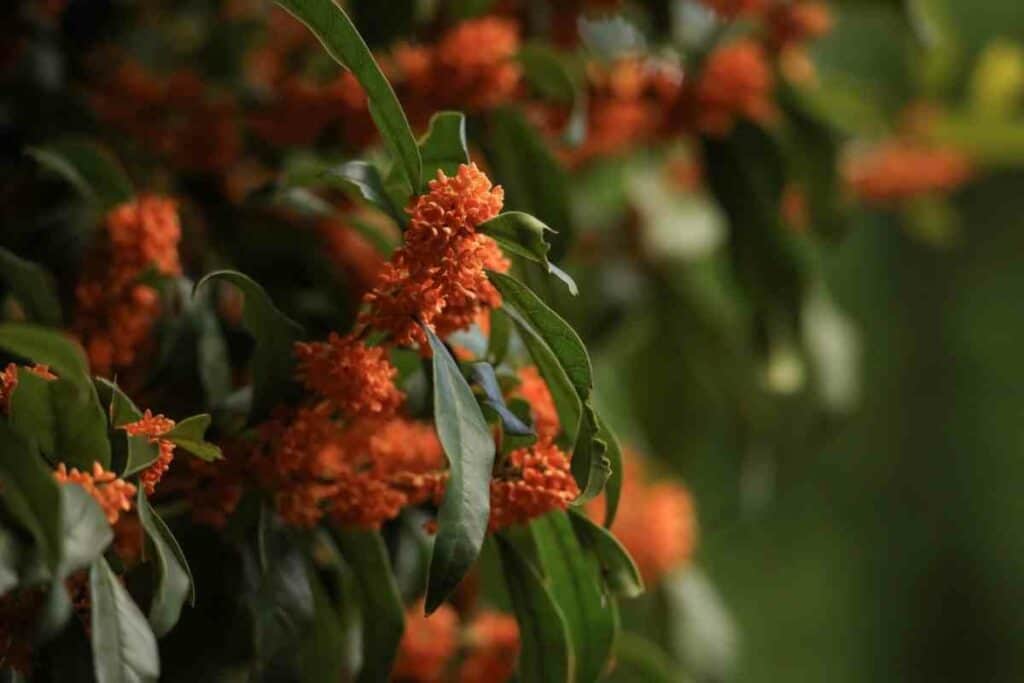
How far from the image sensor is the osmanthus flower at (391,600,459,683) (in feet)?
2.29

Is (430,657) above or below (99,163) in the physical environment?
below

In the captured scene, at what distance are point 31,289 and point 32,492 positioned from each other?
0.70ft

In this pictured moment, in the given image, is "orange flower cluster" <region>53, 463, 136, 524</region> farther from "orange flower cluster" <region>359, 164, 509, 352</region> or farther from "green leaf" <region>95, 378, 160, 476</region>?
"orange flower cluster" <region>359, 164, 509, 352</region>

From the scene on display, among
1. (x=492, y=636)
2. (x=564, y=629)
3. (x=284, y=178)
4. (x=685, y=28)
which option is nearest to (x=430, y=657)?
(x=492, y=636)

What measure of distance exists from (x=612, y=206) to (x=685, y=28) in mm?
225

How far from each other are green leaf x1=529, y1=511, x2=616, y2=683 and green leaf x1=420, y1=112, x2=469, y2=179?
0.15 meters

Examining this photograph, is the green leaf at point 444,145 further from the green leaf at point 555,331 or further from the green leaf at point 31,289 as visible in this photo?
the green leaf at point 31,289

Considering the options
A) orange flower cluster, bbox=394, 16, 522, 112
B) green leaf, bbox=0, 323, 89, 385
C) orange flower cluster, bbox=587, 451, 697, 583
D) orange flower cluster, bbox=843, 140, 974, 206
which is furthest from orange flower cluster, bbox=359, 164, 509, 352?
orange flower cluster, bbox=843, 140, 974, 206

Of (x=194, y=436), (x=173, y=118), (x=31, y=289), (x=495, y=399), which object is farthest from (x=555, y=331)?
(x=173, y=118)

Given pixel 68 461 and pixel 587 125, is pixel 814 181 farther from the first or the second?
pixel 68 461

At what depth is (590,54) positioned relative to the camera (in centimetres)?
89

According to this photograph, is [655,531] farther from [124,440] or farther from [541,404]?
[124,440]

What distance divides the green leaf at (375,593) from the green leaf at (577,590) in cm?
7

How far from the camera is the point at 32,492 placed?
40 centimetres
